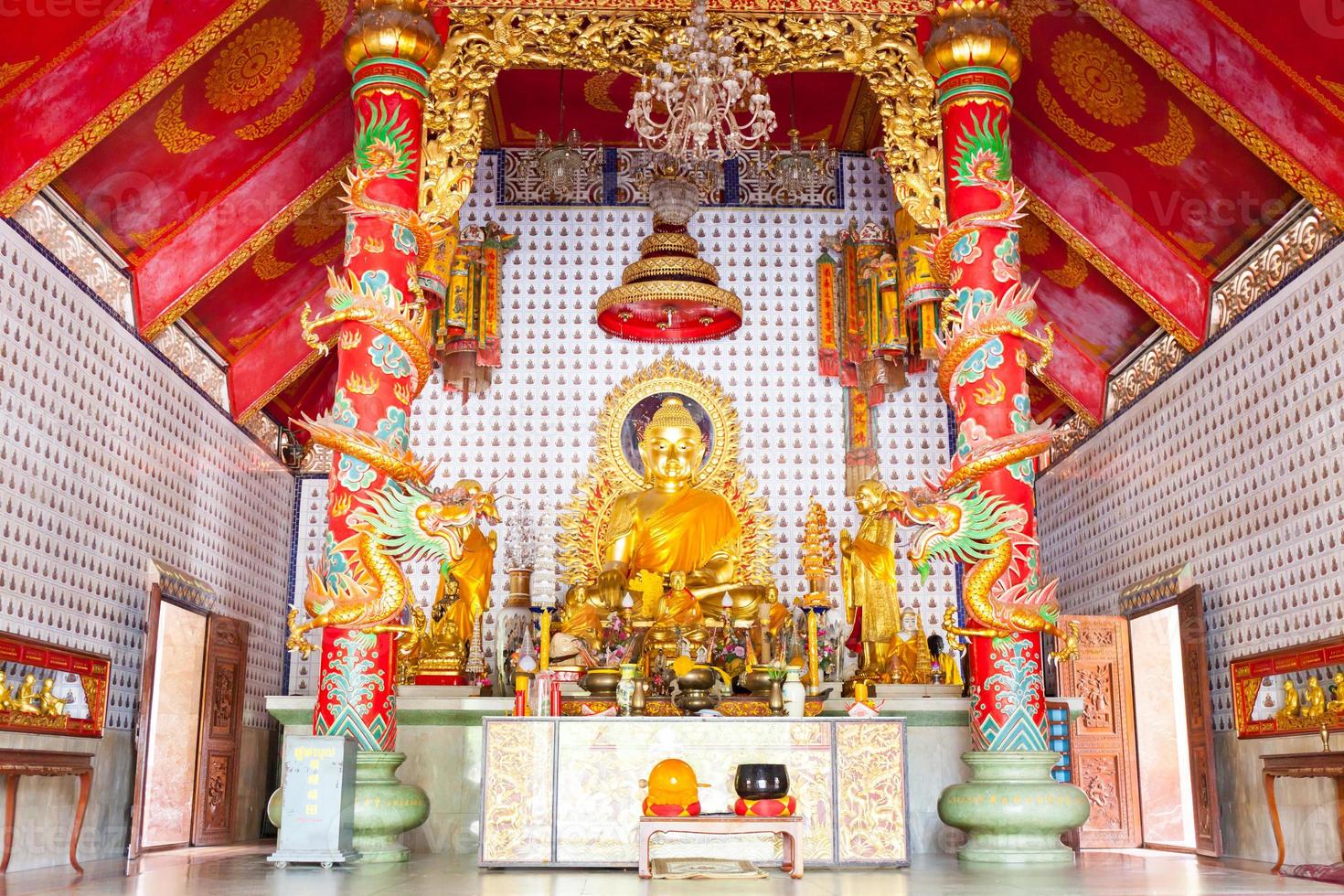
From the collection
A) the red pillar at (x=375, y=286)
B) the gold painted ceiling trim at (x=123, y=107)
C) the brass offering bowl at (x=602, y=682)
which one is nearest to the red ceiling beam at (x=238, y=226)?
the gold painted ceiling trim at (x=123, y=107)

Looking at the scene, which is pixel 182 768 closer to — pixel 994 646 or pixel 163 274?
pixel 163 274

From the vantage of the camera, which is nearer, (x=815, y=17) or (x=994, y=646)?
(x=994, y=646)

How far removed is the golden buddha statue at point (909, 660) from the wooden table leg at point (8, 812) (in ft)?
19.4

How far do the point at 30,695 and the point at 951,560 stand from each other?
557 centimetres

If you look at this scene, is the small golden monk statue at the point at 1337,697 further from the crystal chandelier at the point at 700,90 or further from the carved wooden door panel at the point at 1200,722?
the crystal chandelier at the point at 700,90

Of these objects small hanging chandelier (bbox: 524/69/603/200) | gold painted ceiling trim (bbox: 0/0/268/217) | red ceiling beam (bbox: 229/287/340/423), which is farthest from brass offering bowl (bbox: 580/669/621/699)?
small hanging chandelier (bbox: 524/69/603/200)

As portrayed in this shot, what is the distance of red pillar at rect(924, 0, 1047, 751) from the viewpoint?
7477 mm

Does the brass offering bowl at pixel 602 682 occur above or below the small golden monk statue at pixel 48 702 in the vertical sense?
above

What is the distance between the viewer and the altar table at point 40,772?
272 inches

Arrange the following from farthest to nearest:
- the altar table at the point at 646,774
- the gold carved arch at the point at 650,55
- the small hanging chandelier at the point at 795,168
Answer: the small hanging chandelier at the point at 795,168
the gold carved arch at the point at 650,55
the altar table at the point at 646,774

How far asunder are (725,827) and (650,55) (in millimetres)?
5360

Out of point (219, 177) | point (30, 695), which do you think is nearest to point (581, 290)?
point (219, 177)

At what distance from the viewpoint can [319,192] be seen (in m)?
10.2

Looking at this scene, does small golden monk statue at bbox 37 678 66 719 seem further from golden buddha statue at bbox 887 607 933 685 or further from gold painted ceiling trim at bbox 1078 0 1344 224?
gold painted ceiling trim at bbox 1078 0 1344 224
